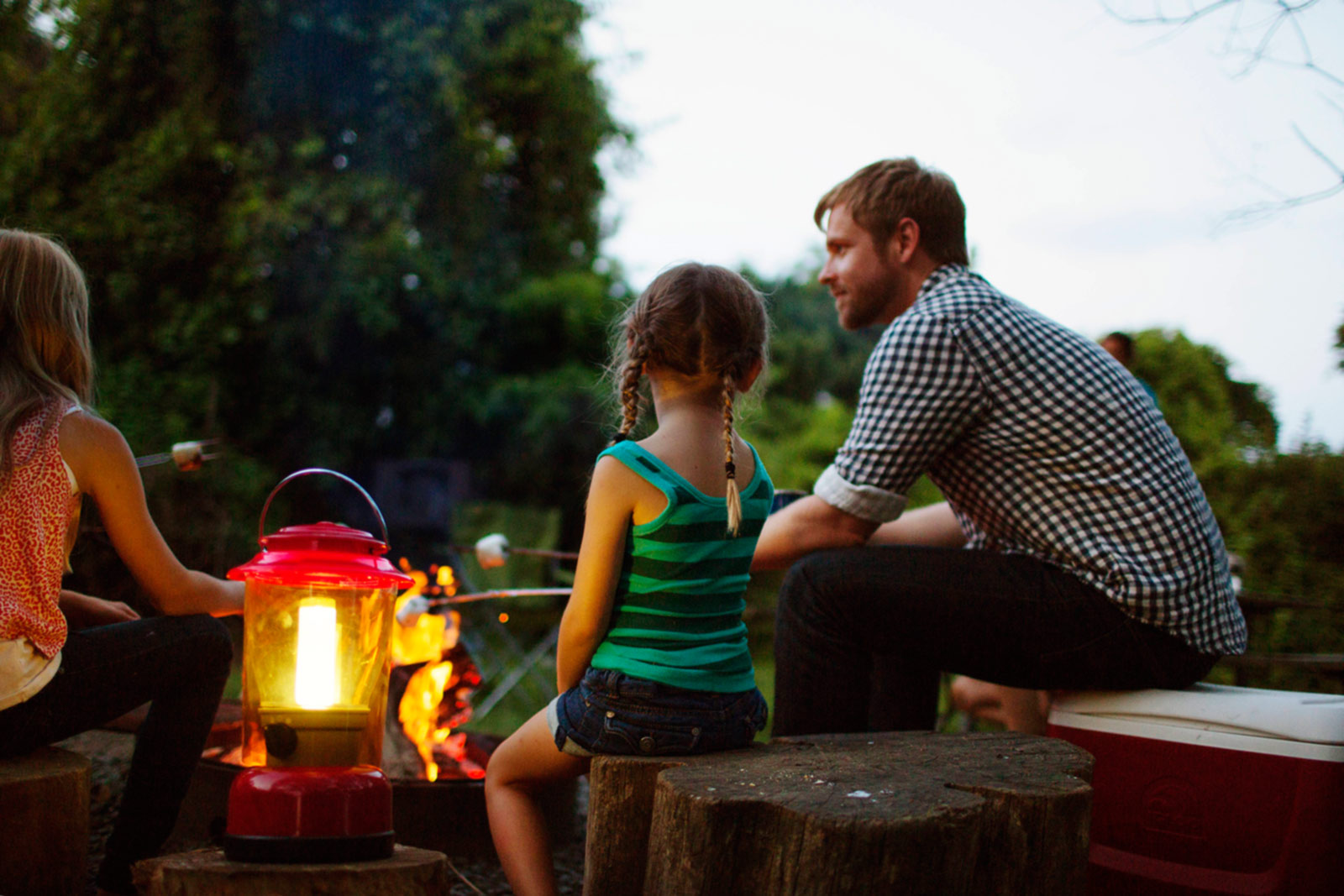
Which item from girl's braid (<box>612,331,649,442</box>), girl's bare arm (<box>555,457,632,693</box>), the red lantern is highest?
girl's braid (<box>612,331,649,442</box>)

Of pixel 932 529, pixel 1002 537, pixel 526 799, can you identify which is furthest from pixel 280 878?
pixel 932 529

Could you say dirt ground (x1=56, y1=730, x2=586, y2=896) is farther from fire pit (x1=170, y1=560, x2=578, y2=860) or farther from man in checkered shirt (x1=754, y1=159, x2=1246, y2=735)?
man in checkered shirt (x1=754, y1=159, x2=1246, y2=735)

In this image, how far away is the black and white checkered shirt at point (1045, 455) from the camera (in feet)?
6.46

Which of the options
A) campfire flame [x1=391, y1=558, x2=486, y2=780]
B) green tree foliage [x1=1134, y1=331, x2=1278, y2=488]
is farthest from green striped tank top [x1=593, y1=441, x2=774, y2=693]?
green tree foliage [x1=1134, y1=331, x2=1278, y2=488]

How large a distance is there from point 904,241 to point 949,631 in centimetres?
93

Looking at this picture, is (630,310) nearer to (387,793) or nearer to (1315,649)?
(387,793)

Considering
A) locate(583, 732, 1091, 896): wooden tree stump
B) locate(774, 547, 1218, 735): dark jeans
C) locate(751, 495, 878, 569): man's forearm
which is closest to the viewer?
locate(583, 732, 1091, 896): wooden tree stump

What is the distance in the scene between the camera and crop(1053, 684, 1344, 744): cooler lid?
1764 mm

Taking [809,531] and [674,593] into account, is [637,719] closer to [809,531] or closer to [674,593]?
[674,593]

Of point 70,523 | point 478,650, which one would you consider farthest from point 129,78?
point 70,523

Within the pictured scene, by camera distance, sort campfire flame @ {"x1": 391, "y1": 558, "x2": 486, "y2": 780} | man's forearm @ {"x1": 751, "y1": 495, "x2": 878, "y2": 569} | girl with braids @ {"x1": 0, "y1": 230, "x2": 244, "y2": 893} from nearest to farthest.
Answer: girl with braids @ {"x1": 0, "y1": 230, "x2": 244, "y2": 893} → man's forearm @ {"x1": 751, "y1": 495, "x2": 878, "y2": 569} → campfire flame @ {"x1": 391, "y1": 558, "x2": 486, "y2": 780}

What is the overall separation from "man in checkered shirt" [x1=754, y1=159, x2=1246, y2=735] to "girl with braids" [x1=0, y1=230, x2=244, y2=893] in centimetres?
115

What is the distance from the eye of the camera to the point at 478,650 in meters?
6.21

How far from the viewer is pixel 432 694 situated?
2936 millimetres
